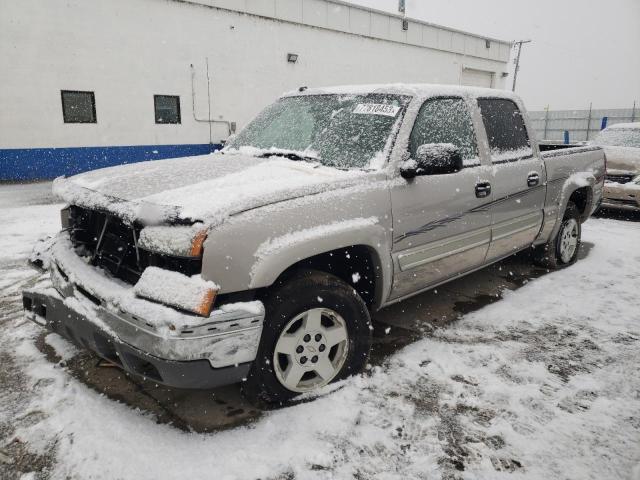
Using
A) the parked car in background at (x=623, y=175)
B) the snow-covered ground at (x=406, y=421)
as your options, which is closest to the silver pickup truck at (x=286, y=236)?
the snow-covered ground at (x=406, y=421)

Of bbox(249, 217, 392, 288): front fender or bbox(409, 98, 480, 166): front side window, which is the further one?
bbox(409, 98, 480, 166): front side window

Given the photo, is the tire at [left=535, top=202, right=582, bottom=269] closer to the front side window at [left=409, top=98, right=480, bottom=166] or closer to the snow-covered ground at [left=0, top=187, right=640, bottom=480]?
the snow-covered ground at [left=0, top=187, right=640, bottom=480]

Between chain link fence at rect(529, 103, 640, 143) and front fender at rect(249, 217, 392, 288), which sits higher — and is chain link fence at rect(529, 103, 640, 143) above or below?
above

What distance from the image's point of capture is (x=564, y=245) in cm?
530

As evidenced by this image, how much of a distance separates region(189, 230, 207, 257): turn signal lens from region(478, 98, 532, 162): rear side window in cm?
261

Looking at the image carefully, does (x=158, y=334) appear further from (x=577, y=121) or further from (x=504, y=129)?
(x=577, y=121)

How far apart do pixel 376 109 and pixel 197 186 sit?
4.58 ft

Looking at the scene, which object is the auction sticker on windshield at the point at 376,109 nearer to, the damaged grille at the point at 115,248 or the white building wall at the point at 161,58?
the damaged grille at the point at 115,248

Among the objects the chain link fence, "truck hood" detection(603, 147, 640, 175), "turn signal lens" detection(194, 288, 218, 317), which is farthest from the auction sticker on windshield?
the chain link fence

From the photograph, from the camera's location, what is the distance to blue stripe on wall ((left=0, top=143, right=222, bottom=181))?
1175 centimetres

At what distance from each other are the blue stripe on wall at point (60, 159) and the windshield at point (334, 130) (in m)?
10.4

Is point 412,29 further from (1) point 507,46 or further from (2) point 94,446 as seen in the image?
(2) point 94,446

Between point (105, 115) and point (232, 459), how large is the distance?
1252cm

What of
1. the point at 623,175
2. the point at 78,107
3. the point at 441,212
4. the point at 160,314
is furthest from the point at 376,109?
the point at 78,107
